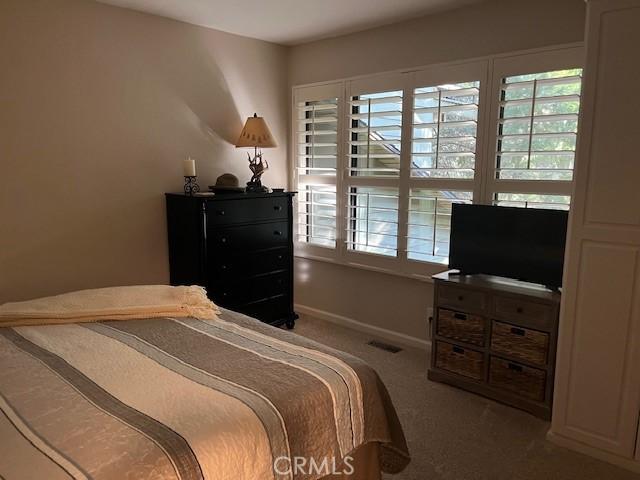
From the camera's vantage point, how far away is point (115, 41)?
125 inches

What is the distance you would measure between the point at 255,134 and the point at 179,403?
2.71 meters

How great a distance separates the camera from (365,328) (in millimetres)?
4008

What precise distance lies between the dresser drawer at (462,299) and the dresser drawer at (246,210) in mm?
1450

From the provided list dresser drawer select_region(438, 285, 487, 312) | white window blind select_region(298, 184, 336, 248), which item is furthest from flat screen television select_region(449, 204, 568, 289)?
white window blind select_region(298, 184, 336, 248)

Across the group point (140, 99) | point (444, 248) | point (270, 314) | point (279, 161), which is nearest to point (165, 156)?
point (140, 99)

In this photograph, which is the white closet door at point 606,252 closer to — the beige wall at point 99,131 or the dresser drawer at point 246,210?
the dresser drawer at point 246,210

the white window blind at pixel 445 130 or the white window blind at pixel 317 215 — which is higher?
the white window blind at pixel 445 130

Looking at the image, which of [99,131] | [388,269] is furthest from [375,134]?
[99,131]

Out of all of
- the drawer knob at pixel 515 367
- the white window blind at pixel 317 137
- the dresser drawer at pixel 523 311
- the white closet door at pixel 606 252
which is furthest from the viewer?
the white window blind at pixel 317 137

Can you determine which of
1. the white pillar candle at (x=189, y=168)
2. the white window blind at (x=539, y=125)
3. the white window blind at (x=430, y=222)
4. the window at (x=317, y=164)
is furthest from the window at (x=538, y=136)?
the white pillar candle at (x=189, y=168)

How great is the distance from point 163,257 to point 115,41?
5.04ft

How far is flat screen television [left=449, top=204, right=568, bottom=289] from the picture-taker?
2.69 metres

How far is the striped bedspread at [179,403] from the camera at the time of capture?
3.93ft

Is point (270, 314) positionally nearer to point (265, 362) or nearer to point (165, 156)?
point (165, 156)
